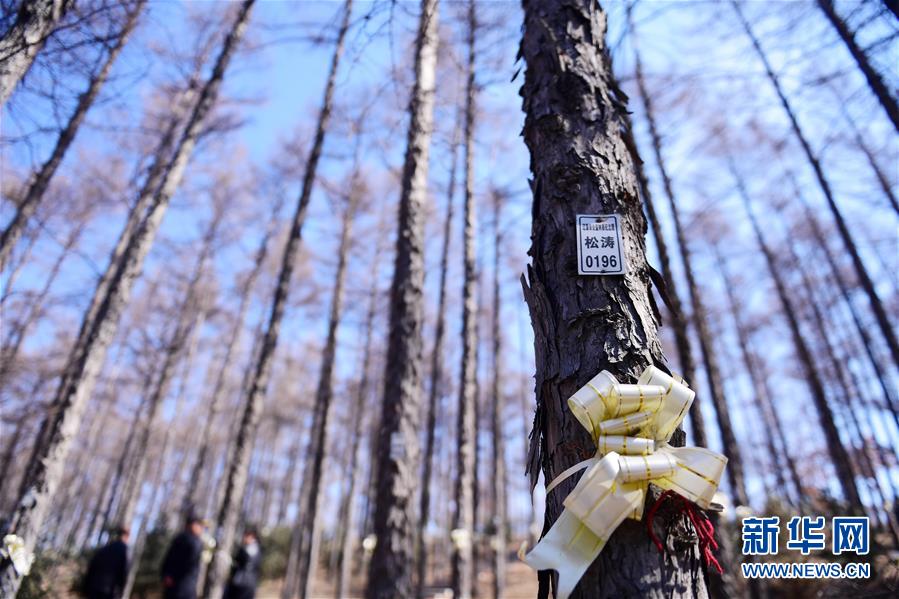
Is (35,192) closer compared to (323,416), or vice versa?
(35,192)

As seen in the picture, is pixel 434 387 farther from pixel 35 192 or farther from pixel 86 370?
pixel 35 192

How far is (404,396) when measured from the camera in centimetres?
451

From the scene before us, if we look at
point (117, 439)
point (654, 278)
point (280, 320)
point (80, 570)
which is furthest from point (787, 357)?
point (117, 439)

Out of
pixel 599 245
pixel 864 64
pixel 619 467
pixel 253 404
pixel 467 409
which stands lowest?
pixel 619 467

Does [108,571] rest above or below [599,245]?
below

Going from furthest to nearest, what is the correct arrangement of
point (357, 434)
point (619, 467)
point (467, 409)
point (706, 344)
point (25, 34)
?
point (357, 434), point (467, 409), point (706, 344), point (25, 34), point (619, 467)

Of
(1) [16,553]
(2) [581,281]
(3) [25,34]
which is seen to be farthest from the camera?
(1) [16,553]

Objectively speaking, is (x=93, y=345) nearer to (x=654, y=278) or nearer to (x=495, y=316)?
(x=654, y=278)

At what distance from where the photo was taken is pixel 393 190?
544 inches

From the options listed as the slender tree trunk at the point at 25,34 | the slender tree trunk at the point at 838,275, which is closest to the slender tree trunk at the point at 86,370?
the slender tree trunk at the point at 25,34

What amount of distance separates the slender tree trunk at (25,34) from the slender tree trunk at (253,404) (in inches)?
99.2

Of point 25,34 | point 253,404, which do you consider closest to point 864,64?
point 25,34

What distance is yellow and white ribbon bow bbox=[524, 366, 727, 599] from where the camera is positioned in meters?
1.15

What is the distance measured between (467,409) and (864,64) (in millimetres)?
7191
